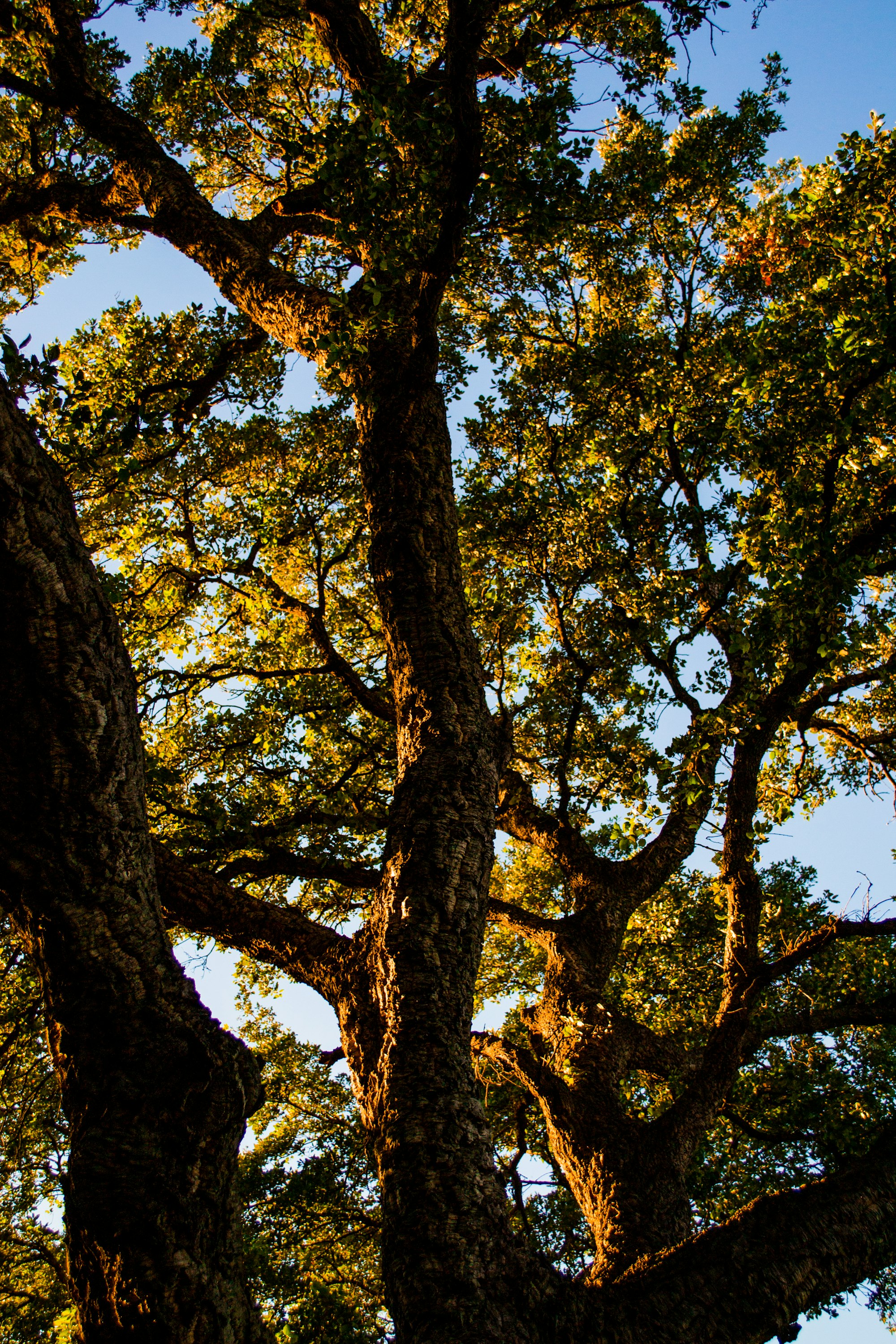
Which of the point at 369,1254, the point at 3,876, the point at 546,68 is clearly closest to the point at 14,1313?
the point at 369,1254

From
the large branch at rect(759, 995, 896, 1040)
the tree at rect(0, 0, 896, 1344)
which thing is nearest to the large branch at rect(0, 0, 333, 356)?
the tree at rect(0, 0, 896, 1344)


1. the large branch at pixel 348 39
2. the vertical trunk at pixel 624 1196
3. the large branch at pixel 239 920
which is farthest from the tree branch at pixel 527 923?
the large branch at pixel 348 39

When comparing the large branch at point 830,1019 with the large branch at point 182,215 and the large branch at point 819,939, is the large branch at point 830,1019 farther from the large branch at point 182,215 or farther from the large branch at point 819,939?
the large branch at point 182,215

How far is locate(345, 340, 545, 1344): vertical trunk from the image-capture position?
2869 mm

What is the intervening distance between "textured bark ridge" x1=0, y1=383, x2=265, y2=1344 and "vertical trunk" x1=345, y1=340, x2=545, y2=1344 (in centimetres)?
70

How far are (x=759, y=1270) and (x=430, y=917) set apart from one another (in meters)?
1.97

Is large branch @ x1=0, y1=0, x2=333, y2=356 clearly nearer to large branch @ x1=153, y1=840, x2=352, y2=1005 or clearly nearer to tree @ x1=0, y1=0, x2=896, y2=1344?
tree @ x1=0, y1=0, x2=896, y2=1344

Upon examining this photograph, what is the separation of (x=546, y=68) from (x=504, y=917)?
8.76m

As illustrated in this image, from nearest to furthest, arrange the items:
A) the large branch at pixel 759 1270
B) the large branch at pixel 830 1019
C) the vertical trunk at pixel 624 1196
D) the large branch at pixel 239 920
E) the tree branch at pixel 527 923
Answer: the large branch at pixel 759 1270 < the large branch at pixel 239 920 < the vertical trunk at pixel 624 1196 < the large branch at pixel 830 1019 < the tree branch at pixel 527 923

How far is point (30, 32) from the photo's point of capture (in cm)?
755

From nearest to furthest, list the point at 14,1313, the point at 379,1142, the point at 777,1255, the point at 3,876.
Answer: the point at 3,876, the point at 777,1255, the point at 379,1142, the point at 14,1313

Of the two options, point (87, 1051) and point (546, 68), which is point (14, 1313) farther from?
point (546, 68)

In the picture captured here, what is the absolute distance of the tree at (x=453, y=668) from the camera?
2.78 m

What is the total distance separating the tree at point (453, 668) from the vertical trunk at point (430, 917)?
3cm
